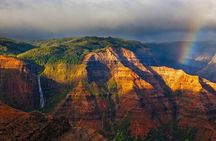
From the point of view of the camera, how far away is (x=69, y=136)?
6255 inches

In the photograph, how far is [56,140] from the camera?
6088 inches

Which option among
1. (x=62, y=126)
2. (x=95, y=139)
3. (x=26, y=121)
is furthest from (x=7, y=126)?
(x=95, y=139)

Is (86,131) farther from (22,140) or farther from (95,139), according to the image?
(22,140)

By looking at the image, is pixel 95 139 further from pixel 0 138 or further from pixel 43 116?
pixel 0 138

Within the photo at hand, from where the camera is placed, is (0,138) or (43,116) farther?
(43,116)

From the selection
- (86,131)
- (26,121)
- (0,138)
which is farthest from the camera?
(86,131)

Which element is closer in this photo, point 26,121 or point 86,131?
point 26,121

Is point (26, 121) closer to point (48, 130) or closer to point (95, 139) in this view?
point (48, 130)

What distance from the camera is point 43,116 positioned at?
162625 mm

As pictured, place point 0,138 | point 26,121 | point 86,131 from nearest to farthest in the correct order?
point 0,138 → point 26,121 → point 86,131

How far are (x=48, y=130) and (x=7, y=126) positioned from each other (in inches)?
500

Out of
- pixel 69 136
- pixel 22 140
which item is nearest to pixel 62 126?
pixel 69 136

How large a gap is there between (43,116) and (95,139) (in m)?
18.8

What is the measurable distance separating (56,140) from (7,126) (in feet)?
51.9
